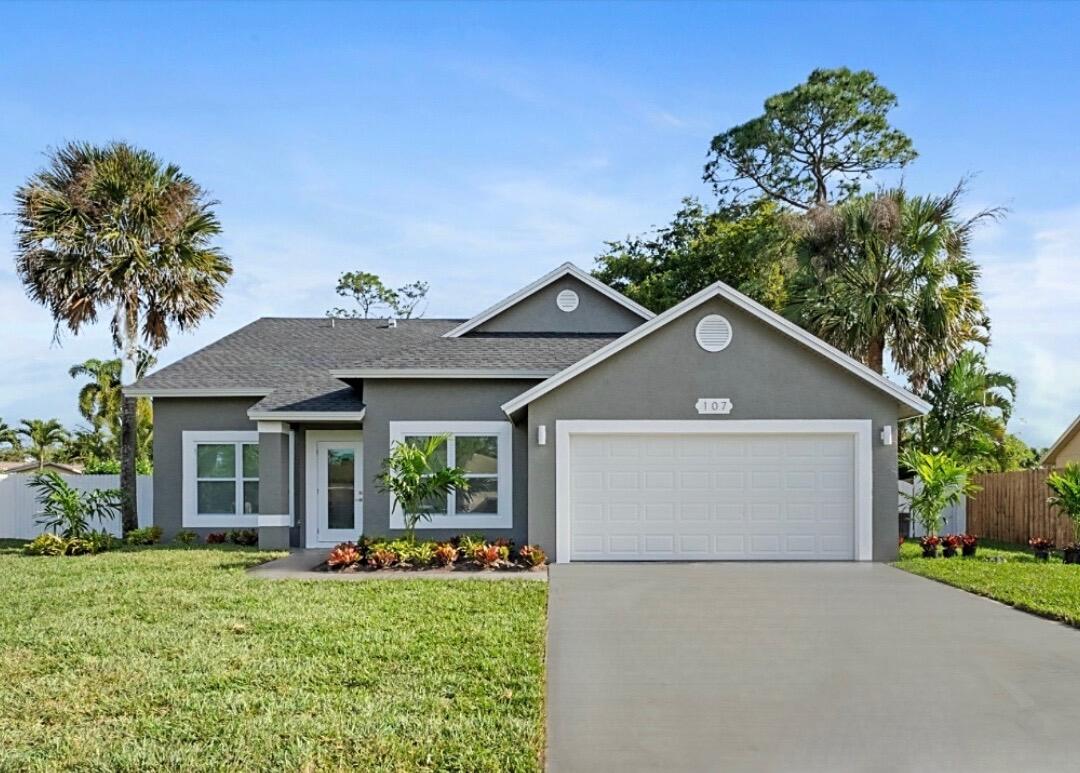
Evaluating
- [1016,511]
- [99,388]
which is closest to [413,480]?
[1016,511]

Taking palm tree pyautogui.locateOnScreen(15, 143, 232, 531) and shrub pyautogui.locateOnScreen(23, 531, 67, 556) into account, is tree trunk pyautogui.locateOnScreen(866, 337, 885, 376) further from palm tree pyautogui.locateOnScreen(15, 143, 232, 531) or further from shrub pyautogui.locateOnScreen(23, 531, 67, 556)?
shrub pyautogui.locateOnScreen(23, 531, 67, 556)

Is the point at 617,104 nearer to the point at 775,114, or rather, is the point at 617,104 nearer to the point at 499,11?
the point at 499,11

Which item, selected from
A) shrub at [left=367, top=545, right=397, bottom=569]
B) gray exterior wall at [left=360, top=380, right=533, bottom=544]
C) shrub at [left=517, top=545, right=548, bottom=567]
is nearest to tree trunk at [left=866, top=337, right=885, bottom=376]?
gray exterior wall at [left=360, top=380, right=533, bottom=544]

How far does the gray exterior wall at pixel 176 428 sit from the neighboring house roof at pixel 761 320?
7.12m

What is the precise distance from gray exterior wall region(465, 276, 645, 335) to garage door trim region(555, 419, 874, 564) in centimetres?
521

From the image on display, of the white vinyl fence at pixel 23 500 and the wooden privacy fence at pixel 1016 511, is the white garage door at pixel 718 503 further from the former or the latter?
the white vinyl fence at pixel 23 500

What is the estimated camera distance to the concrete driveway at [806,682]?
6047mm

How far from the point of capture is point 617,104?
19.9 m

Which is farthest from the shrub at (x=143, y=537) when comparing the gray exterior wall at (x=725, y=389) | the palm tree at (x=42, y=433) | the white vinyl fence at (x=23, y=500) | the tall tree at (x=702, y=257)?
the palm tree at (x=42, y=433)

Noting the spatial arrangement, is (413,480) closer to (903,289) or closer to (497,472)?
(497,472)

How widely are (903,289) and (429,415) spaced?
1127cm

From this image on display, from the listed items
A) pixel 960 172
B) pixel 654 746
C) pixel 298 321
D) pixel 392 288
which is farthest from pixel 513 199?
pixel 392 288

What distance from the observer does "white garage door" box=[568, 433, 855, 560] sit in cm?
1577

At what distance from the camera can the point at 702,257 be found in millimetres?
32844
